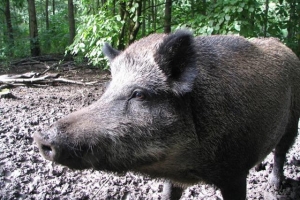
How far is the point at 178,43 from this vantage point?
228 centimetres

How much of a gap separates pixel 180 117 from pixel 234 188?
0.73m

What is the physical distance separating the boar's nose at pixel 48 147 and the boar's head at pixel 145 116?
95 millimetres

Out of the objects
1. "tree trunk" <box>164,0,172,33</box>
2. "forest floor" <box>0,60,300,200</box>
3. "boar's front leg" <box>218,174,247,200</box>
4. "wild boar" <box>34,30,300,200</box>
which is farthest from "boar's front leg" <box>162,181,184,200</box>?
"tree trunk" <box>164,0,172,33</box>

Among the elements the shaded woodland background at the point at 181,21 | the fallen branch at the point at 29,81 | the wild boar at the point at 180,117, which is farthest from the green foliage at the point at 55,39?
the wild boar at the point at 180,117

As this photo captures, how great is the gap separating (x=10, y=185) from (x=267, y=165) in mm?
2765

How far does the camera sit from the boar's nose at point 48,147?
5.98 feet

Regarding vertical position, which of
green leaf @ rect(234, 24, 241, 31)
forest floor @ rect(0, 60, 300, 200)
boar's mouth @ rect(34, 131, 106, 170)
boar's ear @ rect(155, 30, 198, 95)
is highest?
green leaf @ rect(234, 24, 241, 31)

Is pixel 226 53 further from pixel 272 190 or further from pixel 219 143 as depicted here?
pixel 272 190

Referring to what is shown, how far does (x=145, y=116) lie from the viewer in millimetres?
2215

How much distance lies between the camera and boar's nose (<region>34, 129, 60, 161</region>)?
1.82 m

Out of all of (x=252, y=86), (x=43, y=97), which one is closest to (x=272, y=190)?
(x=252, y=86)

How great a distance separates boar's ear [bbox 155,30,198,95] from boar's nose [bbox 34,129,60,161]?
860 mm

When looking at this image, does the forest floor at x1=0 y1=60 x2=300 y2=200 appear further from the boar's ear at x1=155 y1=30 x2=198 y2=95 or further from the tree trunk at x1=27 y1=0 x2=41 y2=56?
the tree trunk at x1=27 y1=0 x2=41 y2=56

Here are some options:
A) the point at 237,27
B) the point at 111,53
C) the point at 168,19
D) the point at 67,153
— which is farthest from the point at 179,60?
the point at 168,19
